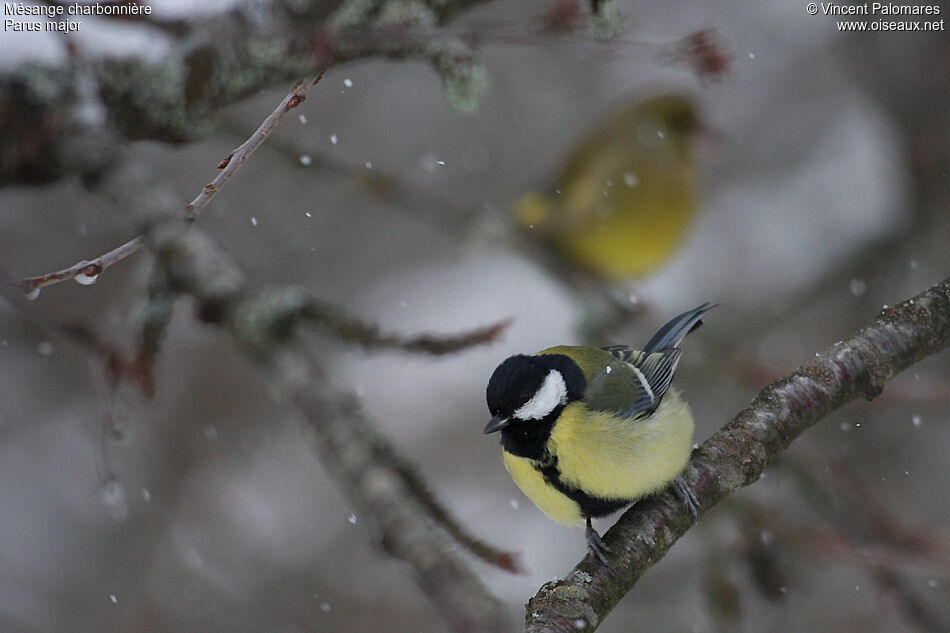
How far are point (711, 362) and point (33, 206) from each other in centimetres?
331

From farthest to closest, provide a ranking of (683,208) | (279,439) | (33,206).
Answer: (279,439), (33,206), (683,208)

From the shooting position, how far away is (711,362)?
107 inches

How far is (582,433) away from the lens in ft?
6.45

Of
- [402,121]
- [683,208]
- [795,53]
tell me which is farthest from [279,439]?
[795,53]

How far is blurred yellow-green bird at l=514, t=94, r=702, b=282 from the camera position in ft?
11.2

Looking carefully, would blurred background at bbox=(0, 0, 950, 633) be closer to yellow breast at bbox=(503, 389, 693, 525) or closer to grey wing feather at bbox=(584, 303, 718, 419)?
grey wing feather at bbox=(584, 303, 718, 419)

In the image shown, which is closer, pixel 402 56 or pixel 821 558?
pixel 402 56

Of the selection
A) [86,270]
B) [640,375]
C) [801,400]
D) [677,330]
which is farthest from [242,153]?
[677,330]

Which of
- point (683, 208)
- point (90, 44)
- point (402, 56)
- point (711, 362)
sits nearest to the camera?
point (402, 56)

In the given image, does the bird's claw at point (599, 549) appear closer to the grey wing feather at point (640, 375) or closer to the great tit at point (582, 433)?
the great tit at point (582, 433)

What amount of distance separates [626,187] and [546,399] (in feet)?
5.54

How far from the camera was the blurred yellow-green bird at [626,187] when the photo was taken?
3424 mm

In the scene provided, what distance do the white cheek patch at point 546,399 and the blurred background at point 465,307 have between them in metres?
0.83

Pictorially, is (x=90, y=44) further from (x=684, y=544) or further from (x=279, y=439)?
(x=684, y=544)
